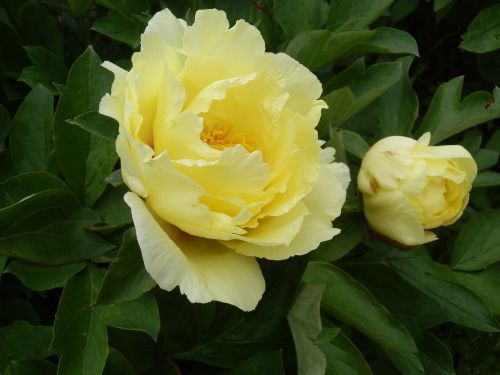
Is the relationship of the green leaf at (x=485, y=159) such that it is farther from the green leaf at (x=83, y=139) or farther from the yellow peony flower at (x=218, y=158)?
the green leaf at (x=83, y=139)

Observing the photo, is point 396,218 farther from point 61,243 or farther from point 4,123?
point 4,123

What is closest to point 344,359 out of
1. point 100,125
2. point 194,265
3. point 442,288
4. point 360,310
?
point 360,310

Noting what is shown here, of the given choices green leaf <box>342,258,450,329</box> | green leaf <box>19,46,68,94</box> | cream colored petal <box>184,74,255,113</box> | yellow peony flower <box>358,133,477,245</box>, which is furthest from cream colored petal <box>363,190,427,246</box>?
green leaf <box>19,46,68,94</box>

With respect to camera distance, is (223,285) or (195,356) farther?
(195,356)

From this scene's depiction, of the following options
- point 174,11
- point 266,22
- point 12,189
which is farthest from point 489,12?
point 12,189

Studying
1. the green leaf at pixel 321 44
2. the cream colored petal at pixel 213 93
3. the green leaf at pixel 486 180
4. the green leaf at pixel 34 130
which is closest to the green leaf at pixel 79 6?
the green leaf at pixel 34 130

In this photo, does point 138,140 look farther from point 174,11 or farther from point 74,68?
point 174,11
